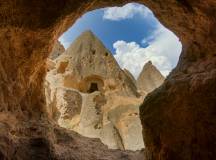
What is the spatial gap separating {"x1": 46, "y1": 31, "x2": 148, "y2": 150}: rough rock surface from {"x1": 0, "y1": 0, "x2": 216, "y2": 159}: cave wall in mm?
8496

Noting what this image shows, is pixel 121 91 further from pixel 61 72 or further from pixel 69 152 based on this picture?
pixel 69 152

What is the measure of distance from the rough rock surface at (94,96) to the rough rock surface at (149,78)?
223 inches

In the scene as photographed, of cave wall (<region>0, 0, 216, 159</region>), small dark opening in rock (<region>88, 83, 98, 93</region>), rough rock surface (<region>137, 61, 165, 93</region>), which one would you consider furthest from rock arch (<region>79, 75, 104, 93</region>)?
cave wall (<region>0, 0, 216, 159</region>)

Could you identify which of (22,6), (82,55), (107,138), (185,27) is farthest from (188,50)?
(82,55)

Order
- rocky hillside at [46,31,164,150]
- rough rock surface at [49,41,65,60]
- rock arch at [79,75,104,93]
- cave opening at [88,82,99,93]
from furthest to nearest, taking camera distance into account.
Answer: rough rock surface at [49,41,65,60], cave opening at [88,82,99,93], rock arch at [79,75,104,93], rocky hillside at [46,31,164,150]

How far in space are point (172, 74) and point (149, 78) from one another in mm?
20096

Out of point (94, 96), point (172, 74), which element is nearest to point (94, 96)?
point (94, 96)

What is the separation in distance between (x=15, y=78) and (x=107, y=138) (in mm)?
9582

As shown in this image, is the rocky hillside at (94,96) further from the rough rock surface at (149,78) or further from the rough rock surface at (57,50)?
the rough rock surface at (149,78)

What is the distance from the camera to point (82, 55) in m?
19.1

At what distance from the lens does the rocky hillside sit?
15.0 meters

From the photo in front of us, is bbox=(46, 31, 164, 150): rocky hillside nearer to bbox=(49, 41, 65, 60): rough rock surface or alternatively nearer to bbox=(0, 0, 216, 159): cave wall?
bbox=(49, 41, 65, 60): rough rock surface

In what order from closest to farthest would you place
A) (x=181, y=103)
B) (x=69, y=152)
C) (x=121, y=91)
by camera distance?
(x=181, y=103)
(x=69, y=152)
(x=121, y=91)

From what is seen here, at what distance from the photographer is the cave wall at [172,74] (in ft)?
15.2
